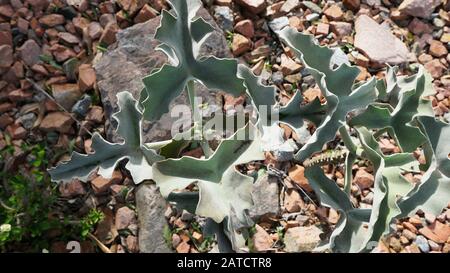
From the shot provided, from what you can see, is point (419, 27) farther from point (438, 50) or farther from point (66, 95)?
point (66, 95)

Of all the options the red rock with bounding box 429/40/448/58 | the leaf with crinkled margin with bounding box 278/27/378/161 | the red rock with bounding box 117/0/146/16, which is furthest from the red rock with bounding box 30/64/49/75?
the red rock with bounding box 429/40/448/58

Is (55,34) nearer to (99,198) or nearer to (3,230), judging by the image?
(99,198)

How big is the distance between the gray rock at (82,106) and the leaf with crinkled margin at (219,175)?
799mm

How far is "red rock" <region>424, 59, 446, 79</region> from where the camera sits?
78.0 inches

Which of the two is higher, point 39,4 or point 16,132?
point 39,4

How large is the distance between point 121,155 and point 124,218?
48 cm

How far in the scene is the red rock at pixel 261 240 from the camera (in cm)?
173

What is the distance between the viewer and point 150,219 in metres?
1.78

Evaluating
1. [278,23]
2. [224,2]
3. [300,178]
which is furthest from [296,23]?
[300,178]

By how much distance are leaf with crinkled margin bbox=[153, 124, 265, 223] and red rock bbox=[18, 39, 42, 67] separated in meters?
1.01

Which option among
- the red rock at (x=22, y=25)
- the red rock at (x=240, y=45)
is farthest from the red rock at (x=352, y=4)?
the red rock at (x=22, y=25)

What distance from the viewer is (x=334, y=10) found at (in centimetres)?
206

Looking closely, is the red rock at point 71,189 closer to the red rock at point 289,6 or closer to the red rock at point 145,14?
the red rock at point 145,14
